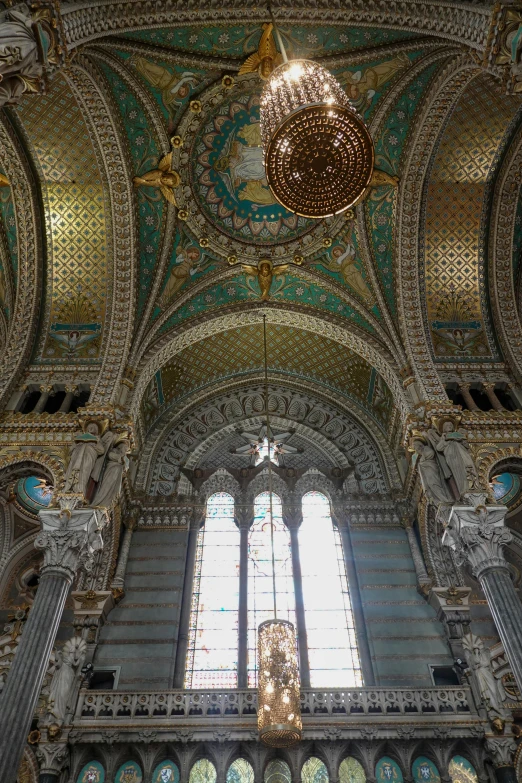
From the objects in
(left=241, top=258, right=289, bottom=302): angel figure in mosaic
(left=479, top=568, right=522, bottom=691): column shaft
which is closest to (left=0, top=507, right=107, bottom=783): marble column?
(left=479, top=568, right=522, bottom=691): column shaft

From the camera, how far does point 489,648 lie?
11.3 meters

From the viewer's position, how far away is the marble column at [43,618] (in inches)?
299

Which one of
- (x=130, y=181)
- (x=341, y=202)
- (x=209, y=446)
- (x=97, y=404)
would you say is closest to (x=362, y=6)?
(x=341, y=202)

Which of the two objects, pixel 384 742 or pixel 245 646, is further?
pixel 245 646

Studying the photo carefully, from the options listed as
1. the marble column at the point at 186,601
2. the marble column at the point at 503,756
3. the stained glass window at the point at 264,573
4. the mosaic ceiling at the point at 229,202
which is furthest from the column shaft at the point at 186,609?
the marble column at the point at 503,756

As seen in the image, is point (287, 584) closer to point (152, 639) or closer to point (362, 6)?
point (152, 639)

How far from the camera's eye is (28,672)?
823 centimetres

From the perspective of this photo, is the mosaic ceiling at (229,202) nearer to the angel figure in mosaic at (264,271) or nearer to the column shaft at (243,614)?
the angel figure in mosaic at (264,271)

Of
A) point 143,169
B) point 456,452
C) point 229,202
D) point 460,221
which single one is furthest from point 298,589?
point 143,169

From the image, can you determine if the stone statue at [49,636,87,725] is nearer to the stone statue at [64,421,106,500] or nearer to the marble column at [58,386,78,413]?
the stone statue at [64,421,106,500]

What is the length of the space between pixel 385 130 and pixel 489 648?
10577mm

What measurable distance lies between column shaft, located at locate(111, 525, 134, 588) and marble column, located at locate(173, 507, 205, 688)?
131 centimetres

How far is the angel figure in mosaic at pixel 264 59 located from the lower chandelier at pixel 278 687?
1005cm

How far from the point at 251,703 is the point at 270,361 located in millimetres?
8859
